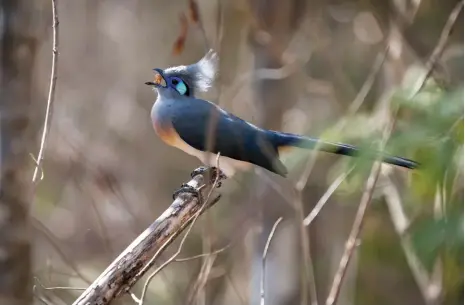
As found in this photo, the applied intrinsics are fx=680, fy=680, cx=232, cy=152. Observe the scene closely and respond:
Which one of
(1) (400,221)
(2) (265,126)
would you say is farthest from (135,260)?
(1) (400,221)

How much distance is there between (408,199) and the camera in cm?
158

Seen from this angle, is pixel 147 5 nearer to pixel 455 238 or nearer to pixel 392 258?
pixel 392 258

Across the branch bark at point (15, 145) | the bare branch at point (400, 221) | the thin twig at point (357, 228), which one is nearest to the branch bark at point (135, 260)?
the thin twig at point (357, 228)

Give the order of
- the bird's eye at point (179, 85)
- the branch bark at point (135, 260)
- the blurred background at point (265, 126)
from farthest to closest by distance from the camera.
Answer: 1. the bird's eye at point (179, 85)
2. the blurred background at point (265, 126)
3. the branch bark at point (135, 260)

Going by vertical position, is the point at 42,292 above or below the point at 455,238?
below

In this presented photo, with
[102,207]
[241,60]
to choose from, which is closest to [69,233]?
[102,207]

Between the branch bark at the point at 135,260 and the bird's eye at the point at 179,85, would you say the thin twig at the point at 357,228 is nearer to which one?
the branch bark at the point at 135,260

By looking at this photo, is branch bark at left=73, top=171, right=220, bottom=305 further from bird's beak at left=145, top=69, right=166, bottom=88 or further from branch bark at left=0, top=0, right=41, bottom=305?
branch bark at left=0, top=0, right=41, bottom=305

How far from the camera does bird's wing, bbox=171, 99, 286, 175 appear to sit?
4.58 ft

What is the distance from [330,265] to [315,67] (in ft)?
2.71

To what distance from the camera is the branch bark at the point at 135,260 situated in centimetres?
91

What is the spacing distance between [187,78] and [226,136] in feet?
0.49

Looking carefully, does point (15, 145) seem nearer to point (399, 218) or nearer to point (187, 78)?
point (187, 78)

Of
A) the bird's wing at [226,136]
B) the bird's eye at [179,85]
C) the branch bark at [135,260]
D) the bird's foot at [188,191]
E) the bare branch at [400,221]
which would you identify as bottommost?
the branch bark at [135,260]
